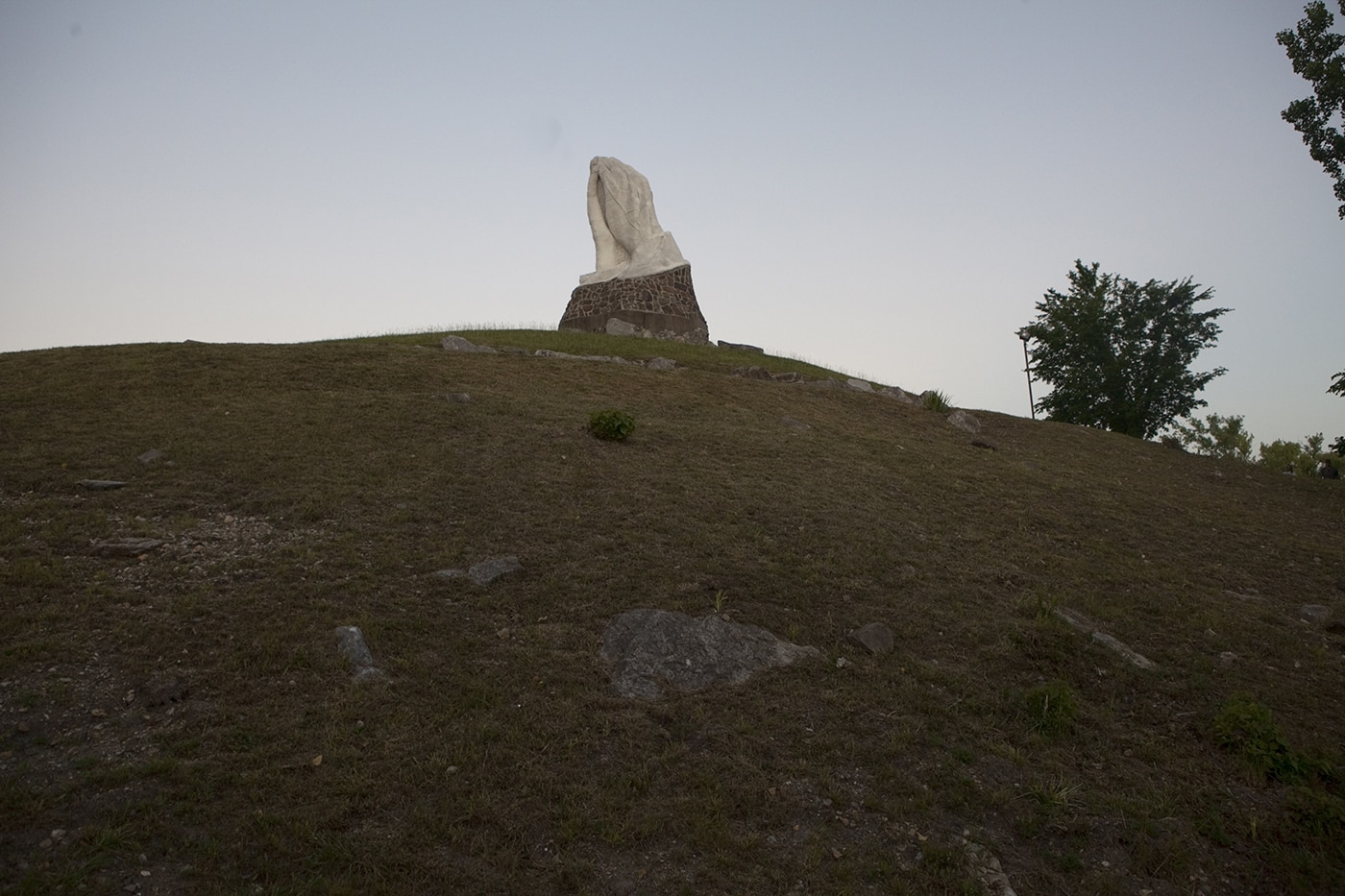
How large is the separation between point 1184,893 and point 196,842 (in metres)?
5.27

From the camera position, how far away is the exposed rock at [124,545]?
25.4 ft

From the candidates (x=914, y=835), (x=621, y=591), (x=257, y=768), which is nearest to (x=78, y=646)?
(x=257, y=768)

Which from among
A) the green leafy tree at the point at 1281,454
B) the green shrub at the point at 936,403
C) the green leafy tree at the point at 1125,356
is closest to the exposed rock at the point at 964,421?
the green shrub at the point at 936,403

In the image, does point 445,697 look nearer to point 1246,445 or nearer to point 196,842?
point 196,842

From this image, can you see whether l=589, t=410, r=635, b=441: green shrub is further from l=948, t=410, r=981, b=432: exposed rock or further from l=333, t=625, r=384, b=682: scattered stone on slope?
l=948, t=410, r=981, b=432: exposed rock

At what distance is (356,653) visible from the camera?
629cm

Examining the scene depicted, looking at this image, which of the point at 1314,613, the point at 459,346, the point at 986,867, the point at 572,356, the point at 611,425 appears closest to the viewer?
the point at 986,867

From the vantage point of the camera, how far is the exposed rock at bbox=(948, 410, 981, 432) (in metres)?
18.4

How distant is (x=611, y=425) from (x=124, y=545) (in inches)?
249

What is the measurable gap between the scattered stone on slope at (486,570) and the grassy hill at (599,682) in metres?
0.14

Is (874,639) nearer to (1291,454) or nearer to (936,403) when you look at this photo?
(936,403)

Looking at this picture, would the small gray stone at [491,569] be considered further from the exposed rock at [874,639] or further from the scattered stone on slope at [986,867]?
the scattered stone on slope at [986,867]

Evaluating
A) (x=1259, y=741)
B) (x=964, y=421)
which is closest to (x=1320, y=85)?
(x=964, y=421)

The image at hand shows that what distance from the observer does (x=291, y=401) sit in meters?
13.4
